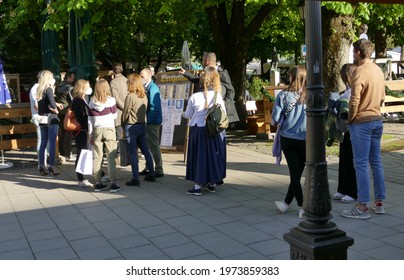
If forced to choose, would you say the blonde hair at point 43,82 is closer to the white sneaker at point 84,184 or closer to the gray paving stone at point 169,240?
the white sneaker at point 84,184

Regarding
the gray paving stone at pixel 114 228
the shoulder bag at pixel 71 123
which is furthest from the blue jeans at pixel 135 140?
the gray paving stone at pixel 114 228

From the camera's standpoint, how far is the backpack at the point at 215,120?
7.29m

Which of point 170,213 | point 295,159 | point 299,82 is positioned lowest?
point 170,213

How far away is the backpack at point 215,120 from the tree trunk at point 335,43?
17.9 feet

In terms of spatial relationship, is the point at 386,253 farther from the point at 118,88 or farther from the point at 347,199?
the point at 118,88

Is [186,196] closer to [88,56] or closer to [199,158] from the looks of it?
[199,158]

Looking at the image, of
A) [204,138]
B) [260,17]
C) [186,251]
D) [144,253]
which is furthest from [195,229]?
[260,17]

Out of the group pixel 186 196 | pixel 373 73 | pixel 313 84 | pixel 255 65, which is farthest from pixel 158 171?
pixel 255 65

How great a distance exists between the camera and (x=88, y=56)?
1111cm

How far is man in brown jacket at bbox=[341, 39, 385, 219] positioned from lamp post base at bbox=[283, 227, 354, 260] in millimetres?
2262

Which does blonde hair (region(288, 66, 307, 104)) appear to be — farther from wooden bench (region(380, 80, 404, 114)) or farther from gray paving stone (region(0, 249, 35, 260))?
wooden bench (region(380, 80, 404, 114))

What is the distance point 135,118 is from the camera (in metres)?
8.20

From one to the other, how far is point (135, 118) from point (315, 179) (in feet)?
15.3

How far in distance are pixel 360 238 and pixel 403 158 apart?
5.24 meters
